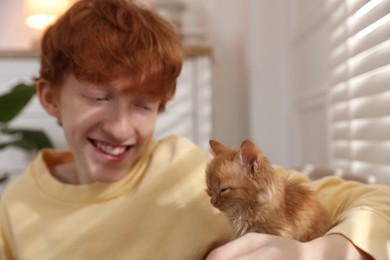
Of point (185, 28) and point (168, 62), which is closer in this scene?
point (168, 62)

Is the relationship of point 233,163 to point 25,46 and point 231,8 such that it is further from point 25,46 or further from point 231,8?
point 25,46

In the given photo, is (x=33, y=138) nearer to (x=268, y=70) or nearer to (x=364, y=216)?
(x=268, y=70)

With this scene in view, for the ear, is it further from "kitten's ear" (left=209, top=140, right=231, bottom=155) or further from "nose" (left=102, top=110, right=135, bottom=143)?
"kitten's ear" (left=209, top=140, right=231, bottom=155)

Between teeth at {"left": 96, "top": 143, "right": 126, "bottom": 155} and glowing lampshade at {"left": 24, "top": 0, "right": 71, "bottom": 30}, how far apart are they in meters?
1.37

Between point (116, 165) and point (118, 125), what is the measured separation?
0.11 metres

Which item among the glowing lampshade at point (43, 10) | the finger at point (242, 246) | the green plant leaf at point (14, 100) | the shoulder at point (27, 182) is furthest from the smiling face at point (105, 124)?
the glowing lampshade at point (43, 10)

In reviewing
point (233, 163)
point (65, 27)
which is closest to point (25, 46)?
point (65, 27)

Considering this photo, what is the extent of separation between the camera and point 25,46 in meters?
2.73

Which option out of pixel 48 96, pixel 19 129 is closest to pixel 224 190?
pixel 48 96

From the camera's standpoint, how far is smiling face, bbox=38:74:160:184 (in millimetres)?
1033

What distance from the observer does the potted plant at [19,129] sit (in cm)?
164

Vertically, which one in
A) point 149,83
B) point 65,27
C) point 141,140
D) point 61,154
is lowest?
point 61,154

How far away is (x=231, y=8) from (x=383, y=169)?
1764 mm

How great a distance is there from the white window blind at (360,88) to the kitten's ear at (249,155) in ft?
1.58
